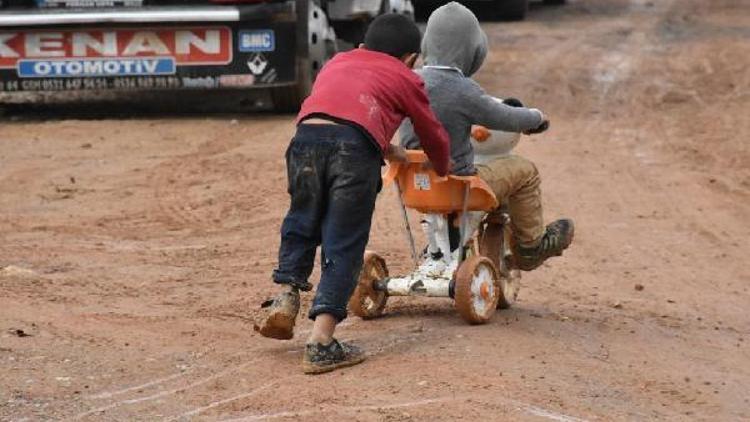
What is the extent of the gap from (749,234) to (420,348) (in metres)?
3.88

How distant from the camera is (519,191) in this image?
687cm

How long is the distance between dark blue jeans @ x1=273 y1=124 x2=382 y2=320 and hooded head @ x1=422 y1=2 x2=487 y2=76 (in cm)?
68

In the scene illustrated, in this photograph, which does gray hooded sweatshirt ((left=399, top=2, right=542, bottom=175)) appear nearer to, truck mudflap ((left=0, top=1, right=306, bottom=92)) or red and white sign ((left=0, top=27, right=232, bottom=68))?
truck mudflap ((left=0, top=1, right=306, bottom=92))

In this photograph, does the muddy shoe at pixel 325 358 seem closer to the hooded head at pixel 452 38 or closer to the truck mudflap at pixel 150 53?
the hooded head at pixel 452 38

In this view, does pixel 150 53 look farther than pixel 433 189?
Yes

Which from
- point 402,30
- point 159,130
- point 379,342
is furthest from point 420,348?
point 159,130

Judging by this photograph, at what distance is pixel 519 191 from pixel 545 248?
329 mm

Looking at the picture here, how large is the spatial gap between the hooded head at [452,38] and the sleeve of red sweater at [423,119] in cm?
42

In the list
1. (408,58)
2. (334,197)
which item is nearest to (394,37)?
(408,58)

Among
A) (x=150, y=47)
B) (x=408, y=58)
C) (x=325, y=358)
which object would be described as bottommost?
(x=150, y=47)

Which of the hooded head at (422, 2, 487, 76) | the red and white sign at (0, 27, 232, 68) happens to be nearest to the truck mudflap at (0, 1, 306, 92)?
the red and white sign at (0, 27, 232, 68)

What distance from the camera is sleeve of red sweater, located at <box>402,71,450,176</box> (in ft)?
19.5

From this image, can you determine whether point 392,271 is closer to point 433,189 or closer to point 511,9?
point 433,189

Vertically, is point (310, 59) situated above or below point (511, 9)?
above
